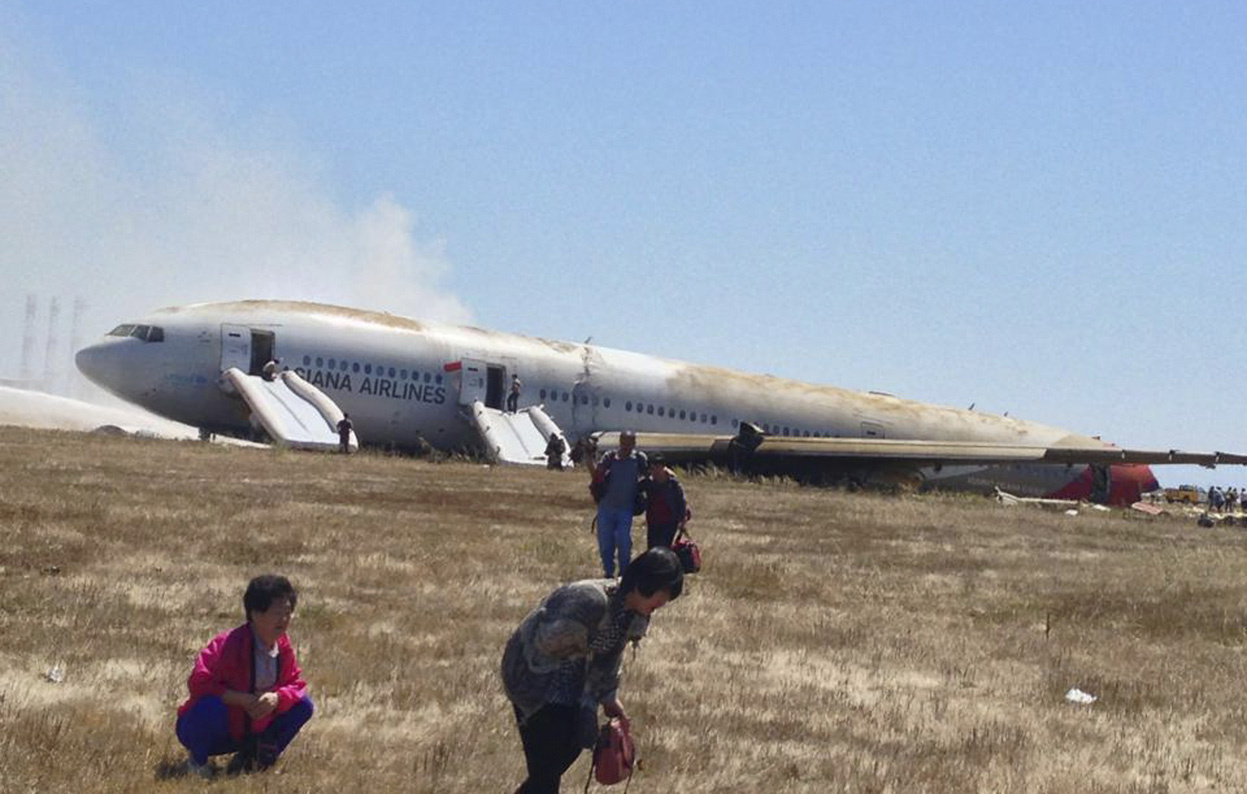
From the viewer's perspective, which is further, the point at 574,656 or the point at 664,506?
the point at 664,506

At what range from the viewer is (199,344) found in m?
44.4

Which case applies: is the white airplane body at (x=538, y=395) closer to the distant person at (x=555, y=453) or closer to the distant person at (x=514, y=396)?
the distant person at (x=514, y=396)

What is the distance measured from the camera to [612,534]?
1883cm

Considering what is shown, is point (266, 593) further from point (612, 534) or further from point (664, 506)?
point (612, 534)

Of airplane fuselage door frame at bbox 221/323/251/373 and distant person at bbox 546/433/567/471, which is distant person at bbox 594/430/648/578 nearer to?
distant person at bbox 546/433/567/471

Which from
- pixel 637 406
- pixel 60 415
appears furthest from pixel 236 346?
pixel 60 415

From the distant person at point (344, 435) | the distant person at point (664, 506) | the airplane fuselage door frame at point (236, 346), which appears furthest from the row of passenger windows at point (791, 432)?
the distant person at point (664, 506)

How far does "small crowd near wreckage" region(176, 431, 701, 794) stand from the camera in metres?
7.37

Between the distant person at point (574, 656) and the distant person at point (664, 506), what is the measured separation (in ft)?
34.5

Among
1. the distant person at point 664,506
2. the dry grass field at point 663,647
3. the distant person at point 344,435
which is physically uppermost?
the distant person at point 344,435

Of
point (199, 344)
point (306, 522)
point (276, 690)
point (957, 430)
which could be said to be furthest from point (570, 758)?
point (957, 430)

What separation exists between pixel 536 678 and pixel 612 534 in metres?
11.3

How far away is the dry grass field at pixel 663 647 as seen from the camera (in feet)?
33.4

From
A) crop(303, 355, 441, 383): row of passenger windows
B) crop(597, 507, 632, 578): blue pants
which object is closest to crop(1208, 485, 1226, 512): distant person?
crop(303, 355, 441, 383): row of passenger windows
